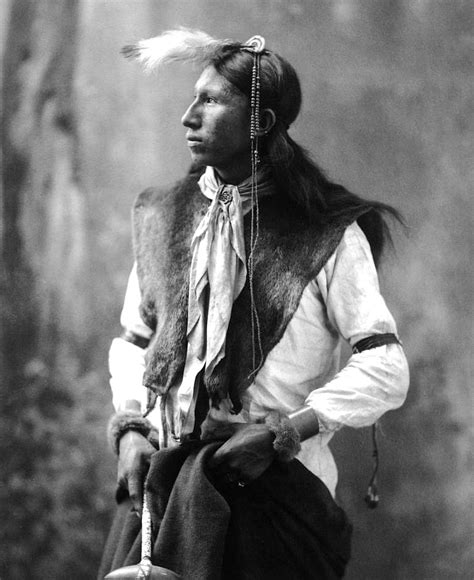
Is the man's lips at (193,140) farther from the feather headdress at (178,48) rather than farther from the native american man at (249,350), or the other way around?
the feather headdress at (178,48)

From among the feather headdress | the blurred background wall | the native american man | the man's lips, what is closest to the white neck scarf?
the native american man

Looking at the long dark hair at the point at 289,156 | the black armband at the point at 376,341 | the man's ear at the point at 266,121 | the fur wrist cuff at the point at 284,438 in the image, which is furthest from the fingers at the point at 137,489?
the man's ear at the point at 266,121

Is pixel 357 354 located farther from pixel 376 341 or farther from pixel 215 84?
pixel 215 84

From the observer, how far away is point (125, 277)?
8.17 feet

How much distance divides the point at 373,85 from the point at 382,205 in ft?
1.36

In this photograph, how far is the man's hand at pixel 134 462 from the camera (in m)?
1.94

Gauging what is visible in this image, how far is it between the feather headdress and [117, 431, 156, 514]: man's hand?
78cm

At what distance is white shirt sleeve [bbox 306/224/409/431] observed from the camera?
6.08 ft

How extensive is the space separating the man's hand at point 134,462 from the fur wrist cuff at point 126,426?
10mm

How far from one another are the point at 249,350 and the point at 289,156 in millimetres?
413

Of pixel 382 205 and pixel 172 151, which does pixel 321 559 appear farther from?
pixel 172 151

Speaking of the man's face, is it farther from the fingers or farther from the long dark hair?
→ the fingers

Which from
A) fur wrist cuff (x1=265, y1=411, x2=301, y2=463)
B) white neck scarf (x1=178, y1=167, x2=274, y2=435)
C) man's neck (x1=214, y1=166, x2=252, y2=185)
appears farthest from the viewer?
man's neck (x1=214, y1=166, x2=252, y2=185)

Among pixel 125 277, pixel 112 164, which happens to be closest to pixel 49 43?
pixel 112 164
